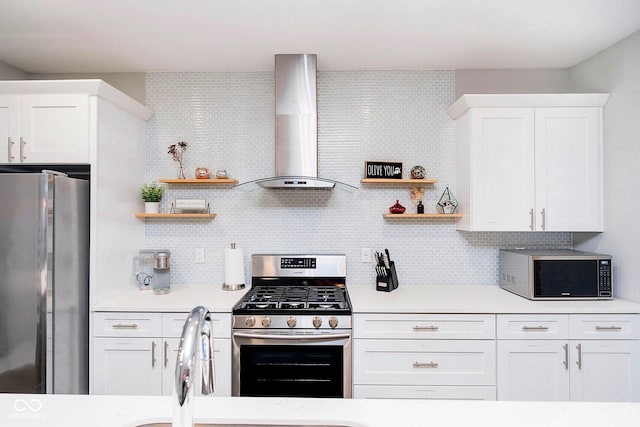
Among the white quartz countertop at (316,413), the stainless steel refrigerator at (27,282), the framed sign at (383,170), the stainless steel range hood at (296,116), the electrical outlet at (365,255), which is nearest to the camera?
the white quartz countertop at (316,413)

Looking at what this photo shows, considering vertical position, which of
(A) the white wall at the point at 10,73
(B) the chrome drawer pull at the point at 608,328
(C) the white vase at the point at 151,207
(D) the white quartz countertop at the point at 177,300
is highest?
(A) the white wall at the point at 10,73

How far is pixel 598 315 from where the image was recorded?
6.97 feet

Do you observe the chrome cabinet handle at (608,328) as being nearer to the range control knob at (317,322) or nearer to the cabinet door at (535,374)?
the cabinet door at (535,374)

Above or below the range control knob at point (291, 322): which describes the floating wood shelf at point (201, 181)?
above

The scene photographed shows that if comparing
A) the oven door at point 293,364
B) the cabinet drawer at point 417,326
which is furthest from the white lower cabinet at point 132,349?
the cabinet drawer at point 417,326

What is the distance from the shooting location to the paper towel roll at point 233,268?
2.62m

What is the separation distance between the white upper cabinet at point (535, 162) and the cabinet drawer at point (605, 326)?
588 millimetres

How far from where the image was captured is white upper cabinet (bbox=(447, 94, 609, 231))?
2451 millimetres

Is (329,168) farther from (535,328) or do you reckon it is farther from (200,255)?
(535,328)

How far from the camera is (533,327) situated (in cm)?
213

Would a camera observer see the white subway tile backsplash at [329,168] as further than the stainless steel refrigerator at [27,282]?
Yes

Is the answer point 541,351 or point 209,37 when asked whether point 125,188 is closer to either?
point 209,37

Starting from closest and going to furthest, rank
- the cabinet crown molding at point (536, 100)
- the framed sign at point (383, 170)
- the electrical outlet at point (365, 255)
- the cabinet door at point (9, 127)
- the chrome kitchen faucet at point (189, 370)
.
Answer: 1. the chrome kitchen faucet at point (189, 370)
2. the cabinet door at point (9, 127)
3. the cabinet crown molding at point (536, 100)
4. the framed sign at point (383, 170)
5. the electrical outlet at point (365, 255)

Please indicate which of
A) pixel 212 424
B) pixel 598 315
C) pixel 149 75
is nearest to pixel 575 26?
pixel 598 315
